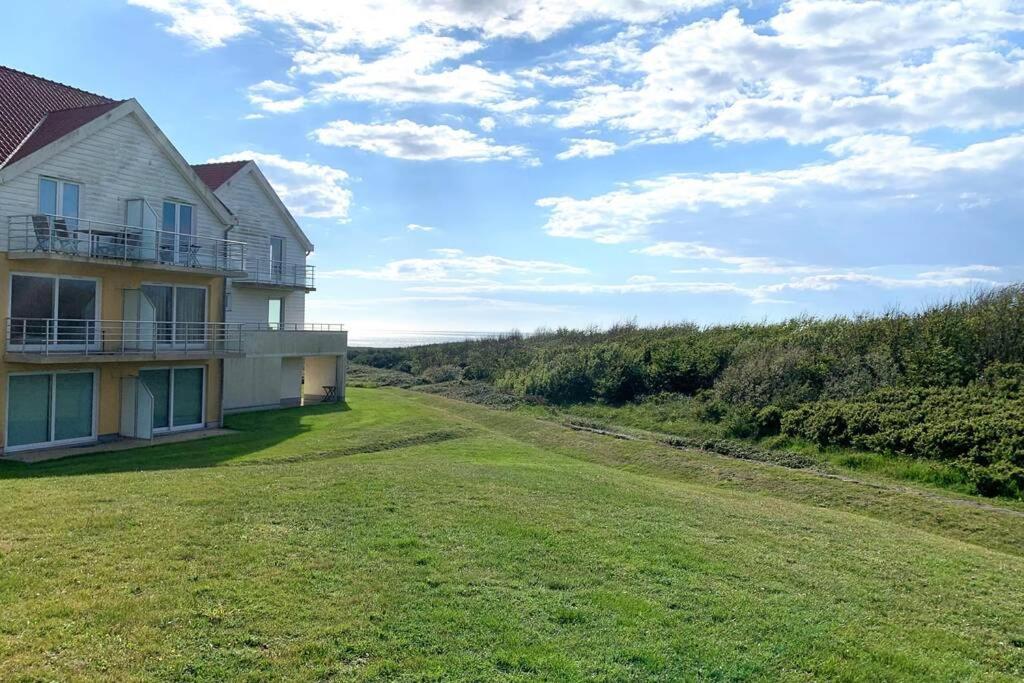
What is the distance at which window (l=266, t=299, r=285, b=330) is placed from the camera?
31.2m

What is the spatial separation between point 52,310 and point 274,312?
1276 centimetres

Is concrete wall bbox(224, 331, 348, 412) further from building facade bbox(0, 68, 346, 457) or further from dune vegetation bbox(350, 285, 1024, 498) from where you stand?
dune vegetation bbox(350, 285, 1024, 498)

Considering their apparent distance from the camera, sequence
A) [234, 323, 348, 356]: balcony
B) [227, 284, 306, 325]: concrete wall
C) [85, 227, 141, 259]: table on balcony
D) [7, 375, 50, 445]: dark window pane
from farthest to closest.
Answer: [227, 284, 306, 325]: concrete wall < [234, 323, 348, 356]: balcony < [85, 227, 141, 259]: table on balcony < [7, 375, 50, 445]: dark window pane

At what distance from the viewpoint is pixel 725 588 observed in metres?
7.86

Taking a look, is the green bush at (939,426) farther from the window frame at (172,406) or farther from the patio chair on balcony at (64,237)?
the patio chair on balcony at (64,237)

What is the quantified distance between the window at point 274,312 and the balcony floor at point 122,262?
7.23m

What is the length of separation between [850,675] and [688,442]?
16.7m

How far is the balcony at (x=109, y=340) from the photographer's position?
1795 cm

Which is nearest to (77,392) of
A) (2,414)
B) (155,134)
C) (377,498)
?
(2,414)

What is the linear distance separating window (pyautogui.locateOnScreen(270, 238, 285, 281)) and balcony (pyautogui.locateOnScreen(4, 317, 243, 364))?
6.88 m

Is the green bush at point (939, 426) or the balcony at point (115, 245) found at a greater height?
the balcony at point (115, 245)

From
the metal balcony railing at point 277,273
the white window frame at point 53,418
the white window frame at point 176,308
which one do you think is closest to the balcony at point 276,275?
the metal balcony railing at point 277,273

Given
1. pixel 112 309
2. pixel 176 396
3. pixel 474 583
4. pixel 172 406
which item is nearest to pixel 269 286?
pixel 176 396

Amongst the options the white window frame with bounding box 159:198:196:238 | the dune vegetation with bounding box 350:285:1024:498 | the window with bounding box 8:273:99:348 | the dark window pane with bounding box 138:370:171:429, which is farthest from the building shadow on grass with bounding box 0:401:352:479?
the dune vegetation with bounding box 350:285:1024:498
